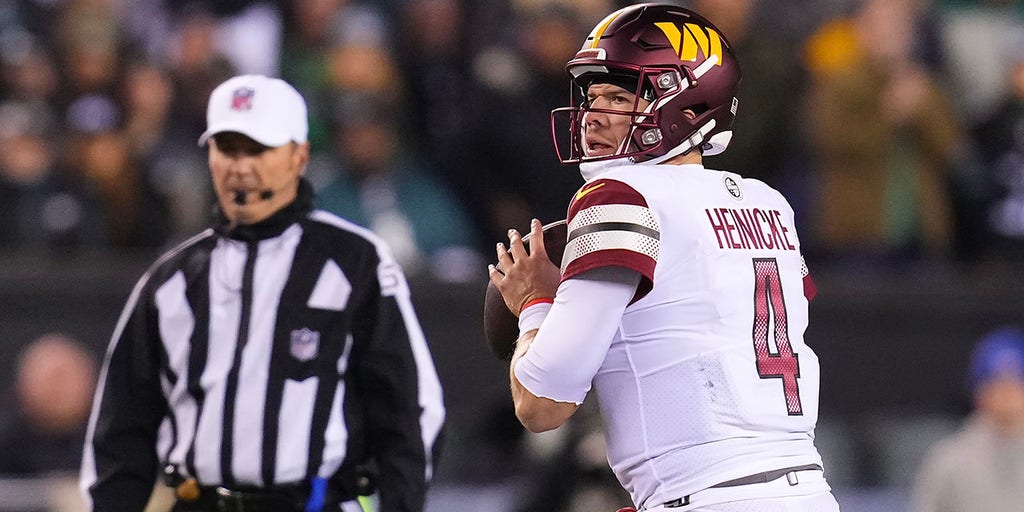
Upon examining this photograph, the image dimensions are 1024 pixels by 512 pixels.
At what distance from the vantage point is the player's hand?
12.1ft

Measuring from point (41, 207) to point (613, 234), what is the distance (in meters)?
5.27

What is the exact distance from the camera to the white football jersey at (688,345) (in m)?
3.44

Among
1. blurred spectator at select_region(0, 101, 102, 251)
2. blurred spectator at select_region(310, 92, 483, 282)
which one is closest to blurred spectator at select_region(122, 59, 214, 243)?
blurred spectator at select_region(0, 101, 102, 251)

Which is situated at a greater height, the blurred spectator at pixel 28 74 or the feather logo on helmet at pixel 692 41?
the blurred spectator at pixel 28 74

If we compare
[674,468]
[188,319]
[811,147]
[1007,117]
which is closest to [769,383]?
[674,468]

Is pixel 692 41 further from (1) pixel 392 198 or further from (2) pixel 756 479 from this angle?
(1) pixel 392 198

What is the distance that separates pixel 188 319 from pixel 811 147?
447cm

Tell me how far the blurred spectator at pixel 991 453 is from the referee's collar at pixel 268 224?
3.73 m

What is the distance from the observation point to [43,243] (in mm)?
8086

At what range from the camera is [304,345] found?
4805 millimetres

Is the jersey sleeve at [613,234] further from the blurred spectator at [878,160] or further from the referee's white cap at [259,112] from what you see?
the blurred spectator at [878,160]

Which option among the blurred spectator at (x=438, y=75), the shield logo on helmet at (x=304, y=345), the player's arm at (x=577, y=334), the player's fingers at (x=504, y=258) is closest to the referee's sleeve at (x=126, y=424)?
the shield logo on helmet at (x=304, y=345)

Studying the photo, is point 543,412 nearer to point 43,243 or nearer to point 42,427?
point 42,427

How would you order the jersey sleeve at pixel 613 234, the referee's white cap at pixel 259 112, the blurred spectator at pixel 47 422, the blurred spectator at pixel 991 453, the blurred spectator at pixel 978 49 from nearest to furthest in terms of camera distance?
the jersey sleeve at pixel 613 234 < the referee's white cap at pixel 259 112 < the blurred spectator at pixel 47 422 < the blurred spectator at pixel 991 453 < the blurred spectator at pixel 978 49
